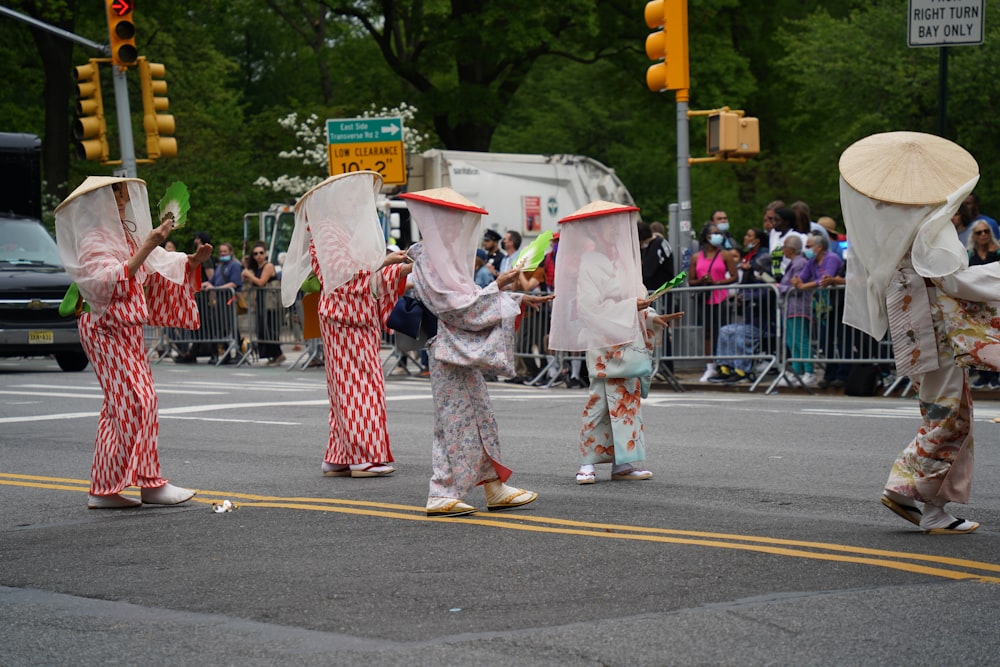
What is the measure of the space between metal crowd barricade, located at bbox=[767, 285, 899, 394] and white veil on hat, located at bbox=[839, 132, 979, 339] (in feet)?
28.6

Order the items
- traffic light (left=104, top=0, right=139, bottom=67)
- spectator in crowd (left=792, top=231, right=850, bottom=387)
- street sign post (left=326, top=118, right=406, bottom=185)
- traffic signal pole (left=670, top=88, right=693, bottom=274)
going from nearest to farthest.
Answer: spectator in crowd (left=792, top=231, right=850, bottom=387) → traffic signal pole (left=670, top=88, right=693, bottom=274) → traffic light (left=104, top=0, right=139, bottom=67) → street sign post (left=326, top=118, right=406, bottom=185)

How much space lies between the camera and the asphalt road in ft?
18.3

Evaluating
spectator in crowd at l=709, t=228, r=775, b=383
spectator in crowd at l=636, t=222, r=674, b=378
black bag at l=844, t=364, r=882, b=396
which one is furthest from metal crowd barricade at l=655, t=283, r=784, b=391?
black bag at l=844, t=364, r=882, b=396

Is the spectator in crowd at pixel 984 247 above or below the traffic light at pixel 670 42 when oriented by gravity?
below

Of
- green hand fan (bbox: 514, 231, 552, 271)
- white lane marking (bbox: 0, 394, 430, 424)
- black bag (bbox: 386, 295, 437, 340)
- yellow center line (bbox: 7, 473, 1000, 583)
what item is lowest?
white lane marking (bbox: 0, 394, 430, 424)

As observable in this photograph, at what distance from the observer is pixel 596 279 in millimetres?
9625

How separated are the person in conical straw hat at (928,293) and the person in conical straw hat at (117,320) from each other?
3.79 meters

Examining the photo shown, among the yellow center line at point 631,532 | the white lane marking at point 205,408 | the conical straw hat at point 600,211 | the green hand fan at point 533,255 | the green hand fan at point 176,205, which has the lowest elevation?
the white lane marking at point 205,408

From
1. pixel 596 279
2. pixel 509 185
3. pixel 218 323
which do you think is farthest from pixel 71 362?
pixel 596 279

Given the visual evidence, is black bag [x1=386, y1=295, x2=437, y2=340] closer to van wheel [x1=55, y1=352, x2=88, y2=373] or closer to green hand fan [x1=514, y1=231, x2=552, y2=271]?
green hand fan [x1=514, y1=231, x2=552, y2=271]

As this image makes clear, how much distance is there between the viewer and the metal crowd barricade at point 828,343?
→ 1658cm

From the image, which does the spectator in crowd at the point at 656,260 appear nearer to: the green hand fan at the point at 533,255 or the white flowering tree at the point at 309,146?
the green hand fan at the point at 533,255

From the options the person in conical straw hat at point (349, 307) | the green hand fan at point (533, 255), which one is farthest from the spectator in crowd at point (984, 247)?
the green hand fan at point (533, 255)

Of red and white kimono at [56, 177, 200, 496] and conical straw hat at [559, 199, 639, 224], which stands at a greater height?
conical straw hat at [559, 199, 639, 224]
